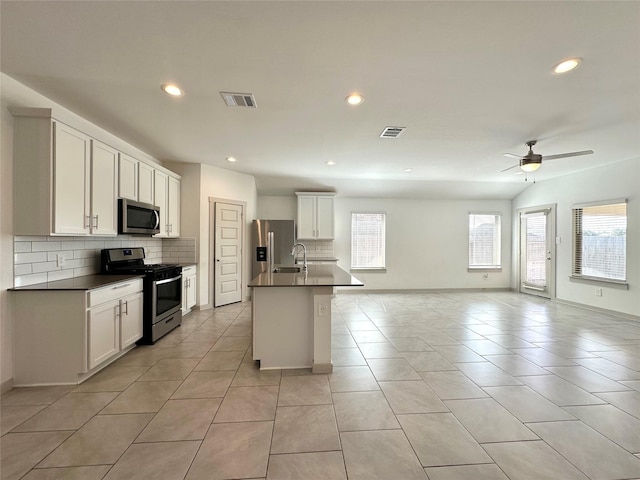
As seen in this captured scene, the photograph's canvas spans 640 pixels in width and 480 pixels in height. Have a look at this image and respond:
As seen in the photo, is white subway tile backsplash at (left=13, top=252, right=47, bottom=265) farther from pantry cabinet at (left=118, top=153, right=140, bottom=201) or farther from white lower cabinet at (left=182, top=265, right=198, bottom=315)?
white lower cabinet at (left=182, top=265, right=198, bottom=315)

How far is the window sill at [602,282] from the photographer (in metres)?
4.77

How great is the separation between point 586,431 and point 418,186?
5.31 m

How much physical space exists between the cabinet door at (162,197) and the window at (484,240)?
6.94 metres

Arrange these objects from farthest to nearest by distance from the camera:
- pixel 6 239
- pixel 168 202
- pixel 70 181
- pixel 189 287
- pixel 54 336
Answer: pixel 189 287
pixel 168 202
pixel 70 181
pixel 54 336
pixel 6 239

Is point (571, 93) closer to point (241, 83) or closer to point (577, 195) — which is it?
point (241, 83)

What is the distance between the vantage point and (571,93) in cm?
253

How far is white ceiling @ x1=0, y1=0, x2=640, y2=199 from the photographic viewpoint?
1.67 metres

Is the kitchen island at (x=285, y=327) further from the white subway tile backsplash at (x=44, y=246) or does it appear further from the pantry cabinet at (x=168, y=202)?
the pantry cabinet at (x=168, y=202)

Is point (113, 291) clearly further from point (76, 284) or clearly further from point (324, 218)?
point (324, 218)

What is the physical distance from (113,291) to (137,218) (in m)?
1.15

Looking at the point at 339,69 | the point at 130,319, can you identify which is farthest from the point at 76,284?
the point at 339,69

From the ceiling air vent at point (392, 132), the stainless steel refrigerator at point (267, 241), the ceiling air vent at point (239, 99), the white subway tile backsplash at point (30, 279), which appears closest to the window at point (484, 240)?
the stainless steel refrigerator at point (267, 241)

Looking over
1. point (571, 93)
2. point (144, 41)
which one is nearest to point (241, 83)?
point (144, 41)

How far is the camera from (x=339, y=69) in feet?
7.20
